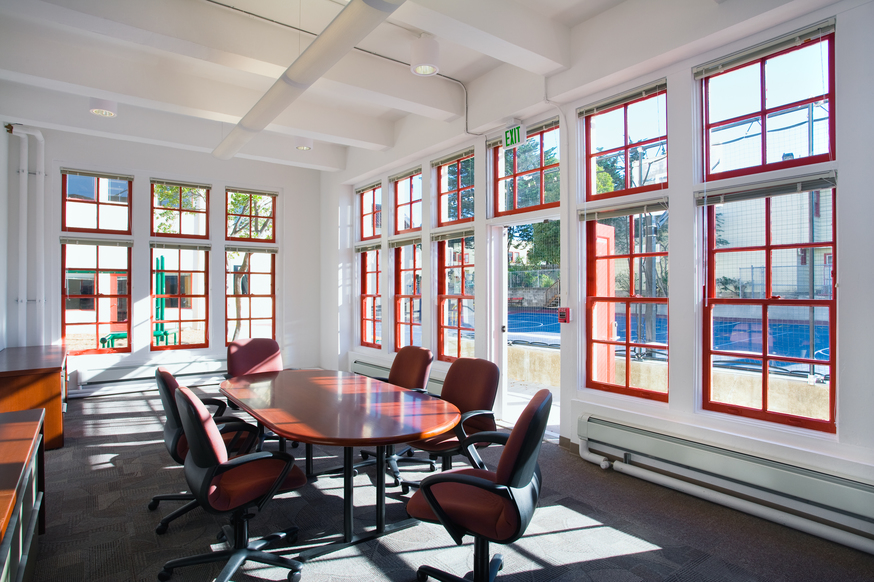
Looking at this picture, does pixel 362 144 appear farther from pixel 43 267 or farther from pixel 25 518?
pixel 25 518

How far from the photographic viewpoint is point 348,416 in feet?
10.2

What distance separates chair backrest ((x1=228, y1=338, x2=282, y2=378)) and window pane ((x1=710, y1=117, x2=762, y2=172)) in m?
4.46

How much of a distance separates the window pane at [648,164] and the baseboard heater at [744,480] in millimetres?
2033

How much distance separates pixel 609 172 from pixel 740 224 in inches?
47.7

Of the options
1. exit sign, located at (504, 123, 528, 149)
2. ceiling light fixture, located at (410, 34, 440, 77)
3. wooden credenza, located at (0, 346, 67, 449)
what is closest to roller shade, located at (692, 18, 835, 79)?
exit sign, located at (504, 123, 528, 149)

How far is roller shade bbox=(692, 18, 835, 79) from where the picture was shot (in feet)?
10.2

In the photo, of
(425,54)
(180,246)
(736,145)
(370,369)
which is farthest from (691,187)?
(180,246)

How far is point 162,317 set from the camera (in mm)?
7520

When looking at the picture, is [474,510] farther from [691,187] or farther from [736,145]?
[736,145]

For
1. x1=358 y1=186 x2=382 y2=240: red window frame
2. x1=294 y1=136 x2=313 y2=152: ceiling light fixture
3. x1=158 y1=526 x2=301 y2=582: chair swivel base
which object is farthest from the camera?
x1=358 y1=186 x2=382 y2=240: red window frame

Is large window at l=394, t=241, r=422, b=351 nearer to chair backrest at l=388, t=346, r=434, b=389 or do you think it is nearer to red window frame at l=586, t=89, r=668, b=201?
chair backrest at l=388, t=346, r=434, b=389

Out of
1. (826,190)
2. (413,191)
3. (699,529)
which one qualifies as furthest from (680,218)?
(413,191)

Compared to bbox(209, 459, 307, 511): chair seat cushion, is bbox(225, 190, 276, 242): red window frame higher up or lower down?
higher up

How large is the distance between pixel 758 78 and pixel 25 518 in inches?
201
